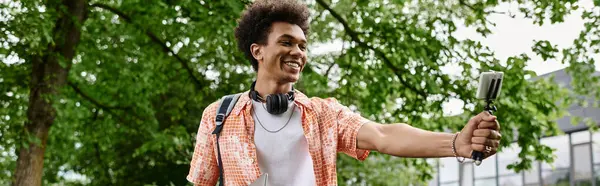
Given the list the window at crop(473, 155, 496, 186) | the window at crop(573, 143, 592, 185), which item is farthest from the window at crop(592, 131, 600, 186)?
the window at crop(473, 155, 496, 186)

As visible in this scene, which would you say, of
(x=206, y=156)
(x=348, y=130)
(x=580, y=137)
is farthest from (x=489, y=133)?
(x=580, y=137)

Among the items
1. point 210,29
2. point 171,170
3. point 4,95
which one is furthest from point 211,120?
point 171,170

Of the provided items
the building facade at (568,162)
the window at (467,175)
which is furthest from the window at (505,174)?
the window at (467,175)

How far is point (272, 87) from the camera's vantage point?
135 inches

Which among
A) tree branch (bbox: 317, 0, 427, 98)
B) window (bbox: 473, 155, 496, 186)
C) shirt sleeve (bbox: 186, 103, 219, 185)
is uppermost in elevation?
tree branch (bbox: 317, 0, 427, 98)

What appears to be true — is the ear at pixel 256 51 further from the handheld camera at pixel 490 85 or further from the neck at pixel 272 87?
the handheld camera at pixel 490 85

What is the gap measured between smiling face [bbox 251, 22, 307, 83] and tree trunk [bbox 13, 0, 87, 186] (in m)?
8.11

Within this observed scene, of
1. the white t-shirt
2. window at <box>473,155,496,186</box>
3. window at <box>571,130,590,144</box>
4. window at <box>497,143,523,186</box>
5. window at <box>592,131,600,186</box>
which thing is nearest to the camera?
the white t-shirt

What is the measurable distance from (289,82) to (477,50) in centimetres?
904

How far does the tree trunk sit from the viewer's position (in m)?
11.4

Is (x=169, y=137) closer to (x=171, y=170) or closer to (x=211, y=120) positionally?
(x=171, y=170)

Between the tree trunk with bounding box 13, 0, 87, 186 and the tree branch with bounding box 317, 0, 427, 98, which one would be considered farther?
the tree branch with bounding box 317, 0, 427, 98

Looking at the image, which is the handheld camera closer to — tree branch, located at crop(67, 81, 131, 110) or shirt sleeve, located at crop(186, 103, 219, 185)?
shirt sleeve, located at crop(186, 103, 219, 185)

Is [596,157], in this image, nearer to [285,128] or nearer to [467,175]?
[467,175]
